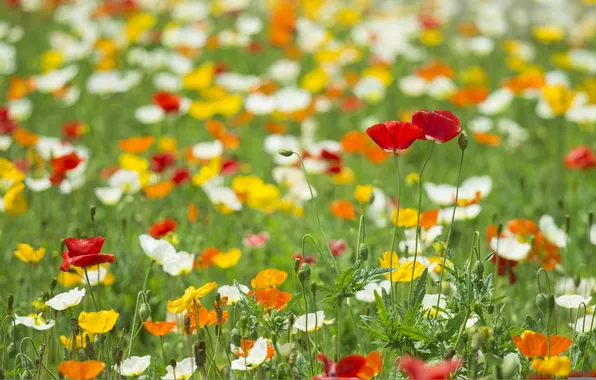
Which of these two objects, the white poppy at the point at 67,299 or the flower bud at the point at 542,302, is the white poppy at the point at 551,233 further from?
the white poppy at the point at 67,299

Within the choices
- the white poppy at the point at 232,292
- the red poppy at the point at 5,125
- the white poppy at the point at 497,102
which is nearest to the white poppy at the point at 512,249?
the white poppy at the point at 232,292

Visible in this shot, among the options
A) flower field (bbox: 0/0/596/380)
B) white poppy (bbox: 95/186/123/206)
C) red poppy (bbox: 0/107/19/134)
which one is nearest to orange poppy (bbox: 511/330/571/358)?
flower field (bbox: 0/0/596/380)

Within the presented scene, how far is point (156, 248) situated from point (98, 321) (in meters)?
0.34

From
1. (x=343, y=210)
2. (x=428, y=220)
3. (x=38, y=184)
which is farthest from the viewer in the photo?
(x=38, y=184)

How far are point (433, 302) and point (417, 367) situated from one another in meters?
0.63

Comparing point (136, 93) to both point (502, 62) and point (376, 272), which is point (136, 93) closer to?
point (502, 62)

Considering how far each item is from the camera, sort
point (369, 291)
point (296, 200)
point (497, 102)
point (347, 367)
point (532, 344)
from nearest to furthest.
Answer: point (347, 367)
point (532, 344)
point (369, 291)
point (296, 200)
point (497, 102)

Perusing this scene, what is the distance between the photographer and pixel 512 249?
2.30 meters

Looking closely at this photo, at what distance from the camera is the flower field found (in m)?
1.74

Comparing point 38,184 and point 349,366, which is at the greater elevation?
point 349,366

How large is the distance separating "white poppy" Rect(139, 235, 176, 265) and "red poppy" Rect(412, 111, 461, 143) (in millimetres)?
718

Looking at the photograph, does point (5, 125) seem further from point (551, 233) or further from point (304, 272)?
point (551, 233)

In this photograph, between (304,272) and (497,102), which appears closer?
(304,272)

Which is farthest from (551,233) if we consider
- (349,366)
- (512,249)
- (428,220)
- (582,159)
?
(349,366)
